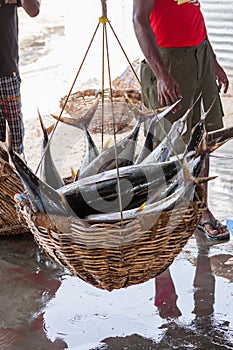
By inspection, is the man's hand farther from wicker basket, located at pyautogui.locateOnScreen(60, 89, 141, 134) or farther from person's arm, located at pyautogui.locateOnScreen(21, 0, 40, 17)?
person's arm, located at pyautogui.locateOnScreen(21, 0, 40, 17)

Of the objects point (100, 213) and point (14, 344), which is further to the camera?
point (14, 344)

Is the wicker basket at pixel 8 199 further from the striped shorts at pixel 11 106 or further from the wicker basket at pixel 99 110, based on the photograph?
the wicker basket at pixel 99 110

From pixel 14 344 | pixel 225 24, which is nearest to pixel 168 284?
pixel 14 344

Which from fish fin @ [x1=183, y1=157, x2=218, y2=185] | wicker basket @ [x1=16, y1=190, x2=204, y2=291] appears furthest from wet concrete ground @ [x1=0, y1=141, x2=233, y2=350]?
fish fin @ [x1=183, y1=157, x2=218, y2=185]

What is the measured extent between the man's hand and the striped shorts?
1148mm

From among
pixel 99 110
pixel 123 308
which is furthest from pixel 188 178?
pixel 99 110

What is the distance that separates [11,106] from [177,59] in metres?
1.26

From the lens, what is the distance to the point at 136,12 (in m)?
4.03

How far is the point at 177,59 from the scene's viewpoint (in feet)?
14.2

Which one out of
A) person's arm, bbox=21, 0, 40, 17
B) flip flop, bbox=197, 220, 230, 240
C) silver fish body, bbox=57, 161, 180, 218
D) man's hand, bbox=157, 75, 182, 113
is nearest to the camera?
silver fish body, bbox=57, 161, 180, 218

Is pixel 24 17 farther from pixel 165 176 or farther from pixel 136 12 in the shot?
pixel 165 176

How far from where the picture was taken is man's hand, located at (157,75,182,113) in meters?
4.16

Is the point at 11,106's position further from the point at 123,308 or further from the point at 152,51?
the point at 123,308

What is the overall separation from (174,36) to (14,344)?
2.12 metres
